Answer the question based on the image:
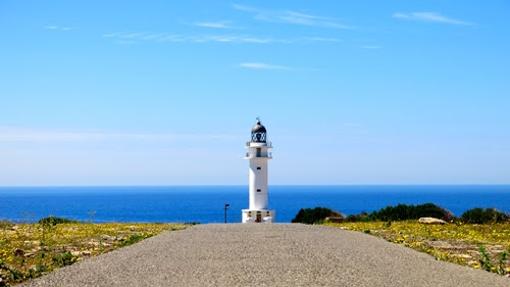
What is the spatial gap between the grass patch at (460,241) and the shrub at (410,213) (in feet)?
15.4

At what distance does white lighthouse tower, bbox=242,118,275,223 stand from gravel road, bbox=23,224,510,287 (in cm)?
2547

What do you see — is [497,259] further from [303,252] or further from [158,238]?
[158,238]

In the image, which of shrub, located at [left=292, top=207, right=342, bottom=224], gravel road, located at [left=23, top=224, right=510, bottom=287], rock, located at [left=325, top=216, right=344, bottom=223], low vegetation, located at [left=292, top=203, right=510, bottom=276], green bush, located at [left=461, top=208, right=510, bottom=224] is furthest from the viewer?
shrub, located at [left=292, top=207, right=342, bottom=224]

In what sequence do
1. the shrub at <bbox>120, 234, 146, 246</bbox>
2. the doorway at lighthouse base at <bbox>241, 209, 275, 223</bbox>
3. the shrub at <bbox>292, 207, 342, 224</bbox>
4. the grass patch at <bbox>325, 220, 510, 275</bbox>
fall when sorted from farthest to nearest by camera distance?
the doorway at lighthouse base at <bbox>241, 209, 275, 223</bbox>, the shrub at <bbox>292, 207, 342, 224</bbox>, the shrub at <bbox>120, 234, 146, 246</bbox>, the grass patch at <bbox>325, 220, 510, 275</bbox>

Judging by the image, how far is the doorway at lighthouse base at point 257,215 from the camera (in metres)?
47.7

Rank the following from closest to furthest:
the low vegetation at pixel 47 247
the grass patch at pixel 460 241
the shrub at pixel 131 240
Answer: the low vegetation at pixel 47 247 < the grass patch at pixel 460 241 < the shrub at pixel 131 240

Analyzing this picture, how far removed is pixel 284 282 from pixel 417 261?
4.67 m

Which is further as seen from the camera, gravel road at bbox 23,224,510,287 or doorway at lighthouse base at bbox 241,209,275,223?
doorway at lighthouse base at bbox 241,209,275,223

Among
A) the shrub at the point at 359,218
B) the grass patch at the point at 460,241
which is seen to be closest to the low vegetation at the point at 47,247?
the grass patch at the point at 460,241

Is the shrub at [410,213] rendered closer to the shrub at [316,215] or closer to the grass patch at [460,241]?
the shrub at [316,215]

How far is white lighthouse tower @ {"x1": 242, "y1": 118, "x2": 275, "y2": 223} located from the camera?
158 feet

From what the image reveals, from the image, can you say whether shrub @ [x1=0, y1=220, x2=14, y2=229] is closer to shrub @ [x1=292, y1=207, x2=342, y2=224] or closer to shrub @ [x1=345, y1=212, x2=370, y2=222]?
shrub @ [x1=345, y1=212, x2=370, y2=222]

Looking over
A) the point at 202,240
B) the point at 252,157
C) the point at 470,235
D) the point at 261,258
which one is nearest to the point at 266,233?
the point at 202,240

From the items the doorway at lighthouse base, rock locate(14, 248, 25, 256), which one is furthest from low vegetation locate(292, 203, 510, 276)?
rock locate(14, 248, 25, 256)
